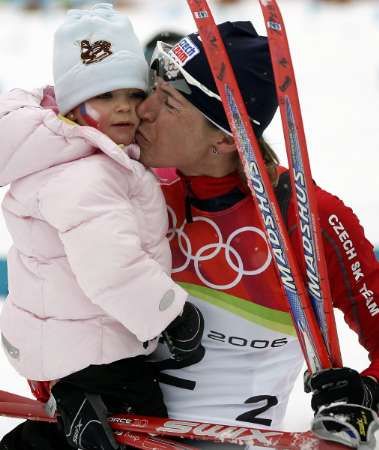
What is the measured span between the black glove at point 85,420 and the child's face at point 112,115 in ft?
1.43

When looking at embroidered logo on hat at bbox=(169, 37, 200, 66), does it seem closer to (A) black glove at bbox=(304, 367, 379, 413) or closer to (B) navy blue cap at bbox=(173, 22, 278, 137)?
(B) navy blue cap at bbox=(173, 22, 278, 137)

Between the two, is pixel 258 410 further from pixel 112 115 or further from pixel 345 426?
pixel 112 115

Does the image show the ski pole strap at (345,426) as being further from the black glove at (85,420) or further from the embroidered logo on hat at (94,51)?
the embroidered logo on hat at (94,51)

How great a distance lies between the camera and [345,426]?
1.27m

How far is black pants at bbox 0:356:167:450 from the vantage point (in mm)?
1492

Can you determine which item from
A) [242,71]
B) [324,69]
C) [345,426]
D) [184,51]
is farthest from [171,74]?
[324,69]

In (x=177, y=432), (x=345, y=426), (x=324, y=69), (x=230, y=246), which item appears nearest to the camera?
(x=345, y=426)

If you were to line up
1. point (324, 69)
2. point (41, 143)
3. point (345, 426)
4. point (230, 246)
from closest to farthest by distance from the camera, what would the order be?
point (345, 426)
point (41, 143)
point (230, 246)
point (324, 69)

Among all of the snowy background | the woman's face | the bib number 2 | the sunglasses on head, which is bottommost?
the snowy background

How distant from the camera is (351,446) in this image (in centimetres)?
126

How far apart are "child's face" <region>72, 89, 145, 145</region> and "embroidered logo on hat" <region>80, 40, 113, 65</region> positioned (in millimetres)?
61

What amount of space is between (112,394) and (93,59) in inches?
22.6

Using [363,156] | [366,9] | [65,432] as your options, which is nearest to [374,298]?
[65,432]

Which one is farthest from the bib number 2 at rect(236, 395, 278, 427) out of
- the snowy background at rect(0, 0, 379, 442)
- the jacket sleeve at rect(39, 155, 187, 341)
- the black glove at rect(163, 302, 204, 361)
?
the snowy background at rect(0, 0, 379, 442)
